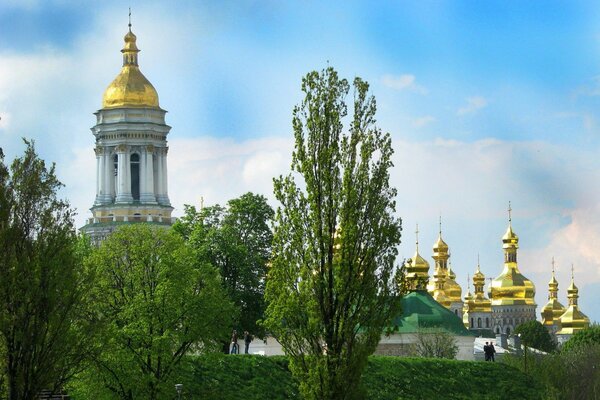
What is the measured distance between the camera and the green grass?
206ft

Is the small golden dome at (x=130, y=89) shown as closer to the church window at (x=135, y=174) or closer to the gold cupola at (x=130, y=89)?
the gold cupola at (x=130, y=89)

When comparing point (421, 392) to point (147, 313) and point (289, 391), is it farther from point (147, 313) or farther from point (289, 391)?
point (147, 313)

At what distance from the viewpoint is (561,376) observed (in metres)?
76.4

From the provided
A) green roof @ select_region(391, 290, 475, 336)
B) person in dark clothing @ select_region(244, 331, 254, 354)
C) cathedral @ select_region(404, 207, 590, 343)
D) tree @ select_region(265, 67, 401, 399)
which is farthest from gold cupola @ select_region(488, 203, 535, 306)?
tree @ select_region(265, 67, 401, 399)

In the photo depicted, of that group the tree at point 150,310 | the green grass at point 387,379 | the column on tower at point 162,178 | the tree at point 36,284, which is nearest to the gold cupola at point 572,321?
the column on tower at point 162,178

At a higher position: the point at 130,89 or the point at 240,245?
the point at 130,89

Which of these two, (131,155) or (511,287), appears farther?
(511,287)

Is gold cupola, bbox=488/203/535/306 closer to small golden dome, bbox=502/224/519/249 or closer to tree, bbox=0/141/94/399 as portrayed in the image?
small golden dome, bbox=502/224/519/249

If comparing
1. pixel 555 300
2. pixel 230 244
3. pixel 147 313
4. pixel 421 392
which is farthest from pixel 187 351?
pixel 555 300

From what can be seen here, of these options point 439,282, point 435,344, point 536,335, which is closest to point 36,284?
→ point 435,344

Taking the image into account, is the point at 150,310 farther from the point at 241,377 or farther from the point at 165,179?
the point at 165,179

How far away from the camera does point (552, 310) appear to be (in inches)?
7047

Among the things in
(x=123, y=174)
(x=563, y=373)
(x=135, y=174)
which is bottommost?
(x=563, y=373)

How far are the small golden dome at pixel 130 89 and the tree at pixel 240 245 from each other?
39.0m
